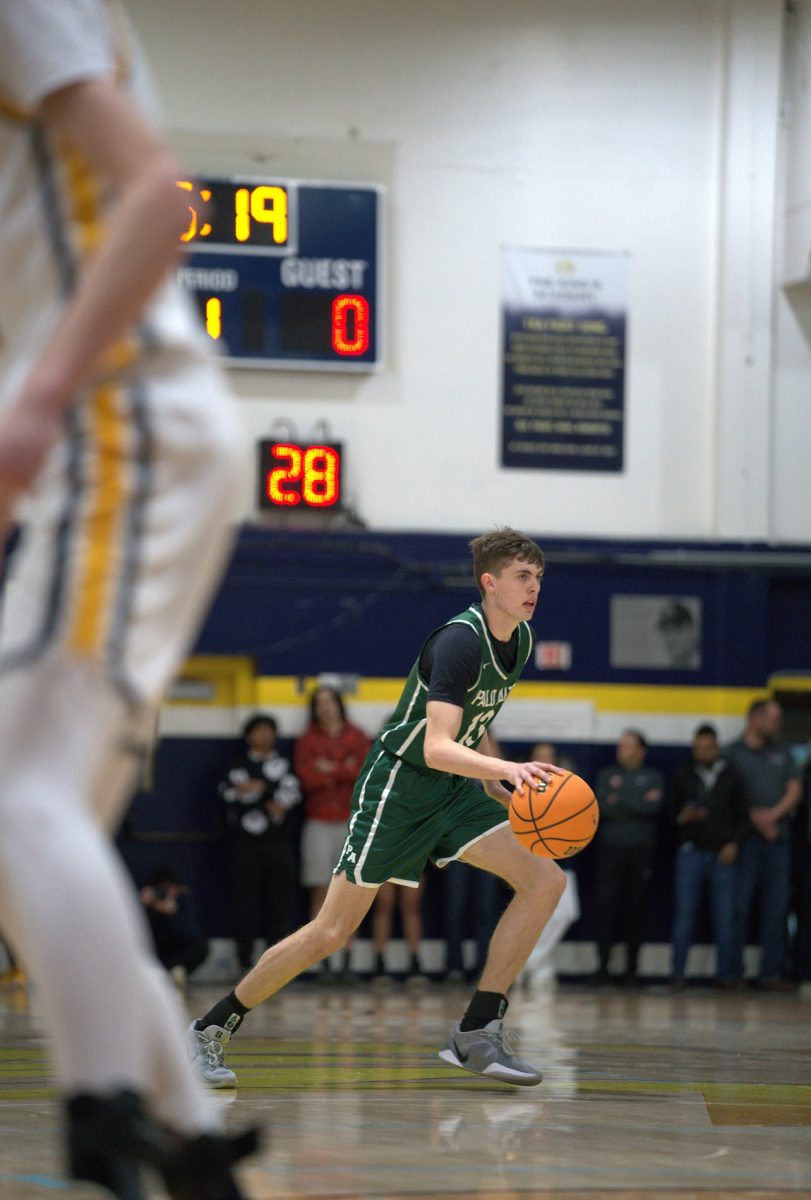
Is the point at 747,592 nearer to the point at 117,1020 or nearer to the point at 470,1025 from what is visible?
the point at 470,1025

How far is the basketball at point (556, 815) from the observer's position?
18.0ft

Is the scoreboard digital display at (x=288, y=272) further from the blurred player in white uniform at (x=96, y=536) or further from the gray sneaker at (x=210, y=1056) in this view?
the blurred player in white uniform at (x=96, y=536)

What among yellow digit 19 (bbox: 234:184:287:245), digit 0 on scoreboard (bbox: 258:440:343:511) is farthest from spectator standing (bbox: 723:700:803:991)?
yellow digit 19 (bbox: 234:184:287:245)

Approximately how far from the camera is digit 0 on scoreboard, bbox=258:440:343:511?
14.1 metres

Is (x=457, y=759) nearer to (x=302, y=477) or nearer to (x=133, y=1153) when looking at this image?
(x=133, y=1153)

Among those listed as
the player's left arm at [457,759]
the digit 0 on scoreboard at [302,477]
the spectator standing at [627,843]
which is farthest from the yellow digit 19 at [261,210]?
the player's left arm at [457,759]

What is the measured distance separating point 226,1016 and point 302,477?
852 cm

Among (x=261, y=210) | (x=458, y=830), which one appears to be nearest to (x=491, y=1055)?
(x=458, y=830)

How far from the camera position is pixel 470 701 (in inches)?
229

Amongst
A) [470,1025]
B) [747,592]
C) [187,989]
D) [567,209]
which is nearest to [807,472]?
[747,592]

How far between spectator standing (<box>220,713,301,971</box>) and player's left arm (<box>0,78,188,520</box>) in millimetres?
11674

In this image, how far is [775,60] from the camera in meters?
14.9

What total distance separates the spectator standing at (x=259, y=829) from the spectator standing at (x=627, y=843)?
100 inches

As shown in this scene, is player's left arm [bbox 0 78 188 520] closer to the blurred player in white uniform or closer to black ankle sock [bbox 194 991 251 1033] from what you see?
the blurred player in white uniform
